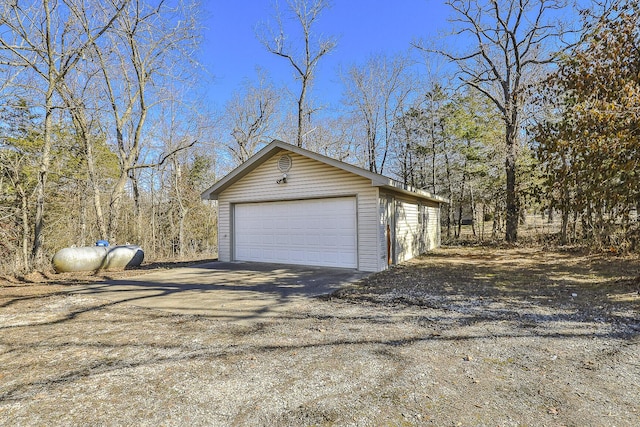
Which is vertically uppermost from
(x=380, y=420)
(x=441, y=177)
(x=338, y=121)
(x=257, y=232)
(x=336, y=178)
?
(x=338, y=121)

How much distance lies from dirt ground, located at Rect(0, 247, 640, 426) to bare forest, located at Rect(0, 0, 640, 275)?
155 inches

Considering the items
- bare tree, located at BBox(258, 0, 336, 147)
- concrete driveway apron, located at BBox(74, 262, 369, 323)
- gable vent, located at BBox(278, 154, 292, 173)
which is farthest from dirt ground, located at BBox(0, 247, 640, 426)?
bare tree, located at BBox(258, 0, 336, 147)

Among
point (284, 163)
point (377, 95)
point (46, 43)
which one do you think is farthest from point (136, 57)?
point (377, 95)

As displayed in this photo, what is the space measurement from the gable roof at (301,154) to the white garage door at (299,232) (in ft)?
2.75

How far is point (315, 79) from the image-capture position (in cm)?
1942

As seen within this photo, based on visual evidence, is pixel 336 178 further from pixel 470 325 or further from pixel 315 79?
pixel 315 79

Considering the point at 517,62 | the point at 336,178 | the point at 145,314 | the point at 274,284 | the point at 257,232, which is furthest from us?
the point at 517,62

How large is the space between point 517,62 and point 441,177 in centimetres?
730

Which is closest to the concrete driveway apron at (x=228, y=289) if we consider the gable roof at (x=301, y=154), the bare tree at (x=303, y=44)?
the gable roof at (x=301, y=154)

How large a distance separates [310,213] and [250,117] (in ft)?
49.4

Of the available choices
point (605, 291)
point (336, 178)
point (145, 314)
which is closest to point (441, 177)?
point (336, 178)

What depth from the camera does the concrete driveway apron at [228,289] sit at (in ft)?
16.9

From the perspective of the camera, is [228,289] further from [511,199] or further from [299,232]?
[511,199]

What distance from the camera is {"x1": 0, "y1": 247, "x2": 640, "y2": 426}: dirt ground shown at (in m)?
2.35
